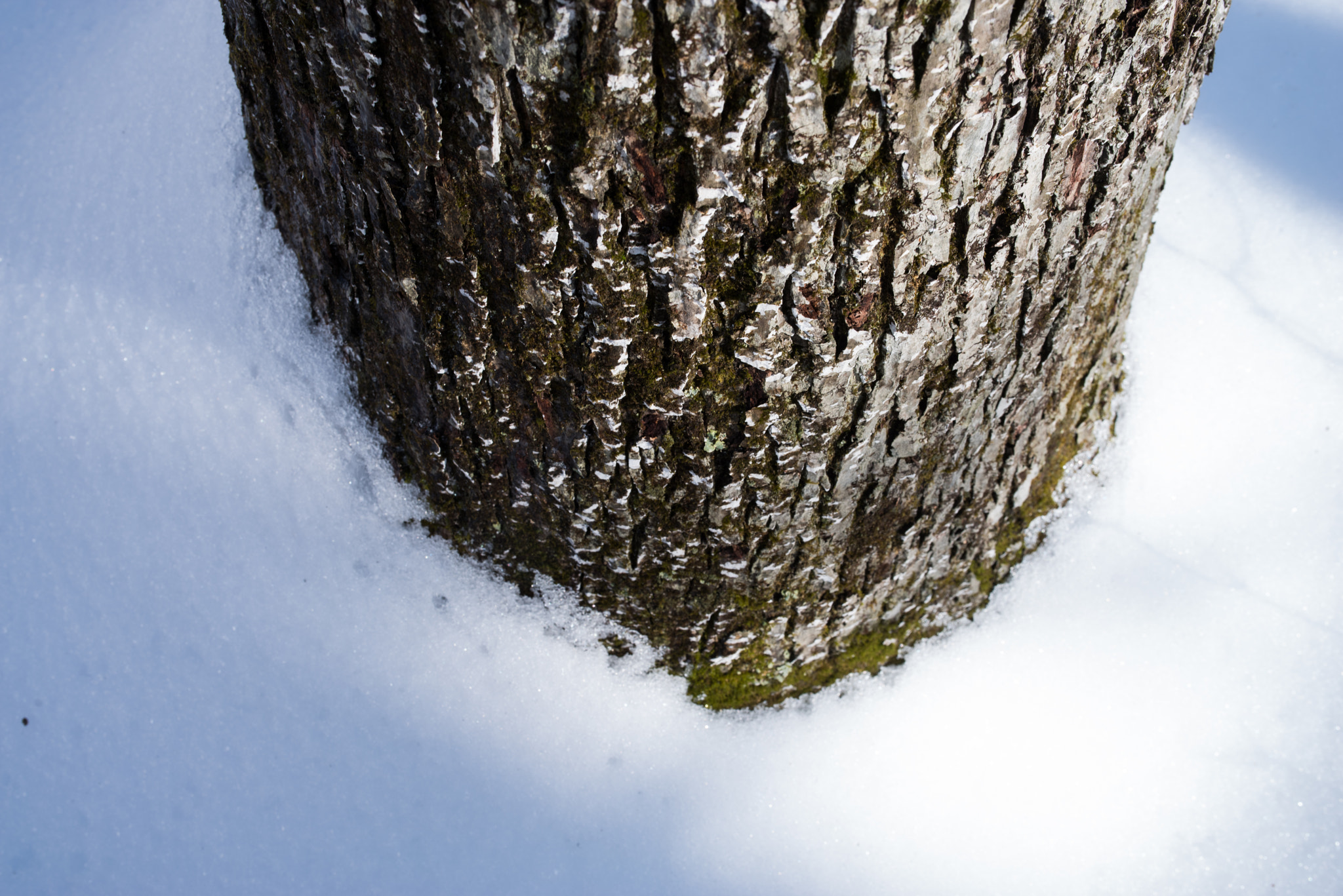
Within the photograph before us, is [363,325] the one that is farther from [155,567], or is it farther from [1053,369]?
[1053,369]

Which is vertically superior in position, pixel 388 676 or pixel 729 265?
pixel 729 265

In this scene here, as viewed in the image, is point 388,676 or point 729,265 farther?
point 388,676

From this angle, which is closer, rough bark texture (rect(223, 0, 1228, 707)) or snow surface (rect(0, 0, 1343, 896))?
rough bark texture (rect(223, 0, 1228, 707))

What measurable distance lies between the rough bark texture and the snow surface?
0.12m

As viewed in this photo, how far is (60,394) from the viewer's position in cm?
116

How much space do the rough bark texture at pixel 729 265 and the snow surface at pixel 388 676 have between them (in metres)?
0.12

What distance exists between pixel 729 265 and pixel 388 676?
0.75m

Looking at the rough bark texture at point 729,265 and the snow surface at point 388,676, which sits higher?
the rough bark texture at point 729,265

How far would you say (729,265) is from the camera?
781mm

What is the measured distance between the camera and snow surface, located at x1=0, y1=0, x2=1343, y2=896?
1.07 m

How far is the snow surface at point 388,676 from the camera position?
107cm

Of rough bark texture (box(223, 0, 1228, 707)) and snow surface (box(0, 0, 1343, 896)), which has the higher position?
rough bark texture (box(223, 0, 1228, 707))

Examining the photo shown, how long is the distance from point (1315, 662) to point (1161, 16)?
3.33 ft

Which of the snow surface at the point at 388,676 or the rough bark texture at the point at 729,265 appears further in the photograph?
the snow surface at the point at 388,676
